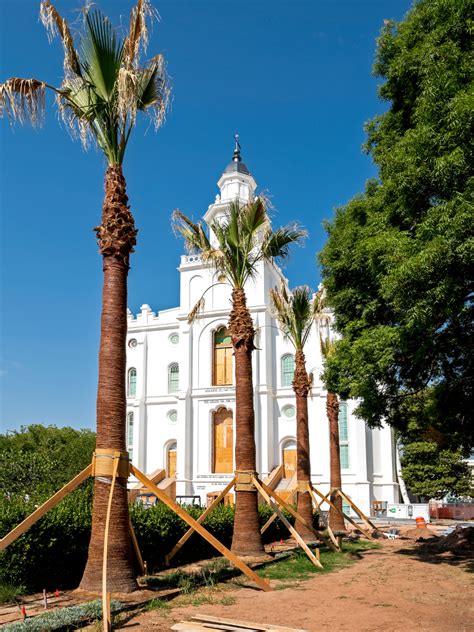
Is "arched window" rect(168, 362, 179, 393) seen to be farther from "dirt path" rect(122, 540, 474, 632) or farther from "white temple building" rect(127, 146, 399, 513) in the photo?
"dirt path" rect(122, 540, 474, 632)

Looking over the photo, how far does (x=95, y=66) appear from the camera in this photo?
1119 centimetres

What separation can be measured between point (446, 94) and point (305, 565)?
11.2 m

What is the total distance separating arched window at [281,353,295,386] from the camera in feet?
120

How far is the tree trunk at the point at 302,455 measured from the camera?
64.9 feet

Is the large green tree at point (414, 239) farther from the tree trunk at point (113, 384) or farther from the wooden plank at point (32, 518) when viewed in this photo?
the wooden plank at point (32, 518)

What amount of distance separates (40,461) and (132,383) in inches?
690

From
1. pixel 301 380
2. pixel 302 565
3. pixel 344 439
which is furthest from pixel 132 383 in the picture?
pixel 302 565

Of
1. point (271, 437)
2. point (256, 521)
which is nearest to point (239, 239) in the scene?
point (256, 521)

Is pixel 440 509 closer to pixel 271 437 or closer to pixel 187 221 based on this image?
pixel 271 437

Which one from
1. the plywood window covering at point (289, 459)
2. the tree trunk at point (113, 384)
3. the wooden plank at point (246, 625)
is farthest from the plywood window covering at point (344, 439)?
the wooden plank at point (246, 625)

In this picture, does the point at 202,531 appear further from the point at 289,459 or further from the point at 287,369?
the point at 287,369

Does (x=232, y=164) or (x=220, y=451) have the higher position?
(x=232, y=164)

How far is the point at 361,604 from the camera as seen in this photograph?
10133mm

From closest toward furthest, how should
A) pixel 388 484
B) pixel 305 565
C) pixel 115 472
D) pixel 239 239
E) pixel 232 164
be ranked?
pixel 115 472 → pixel 305 565 → pixel 239 239 → pixel 388 484 → pixel 232 164
